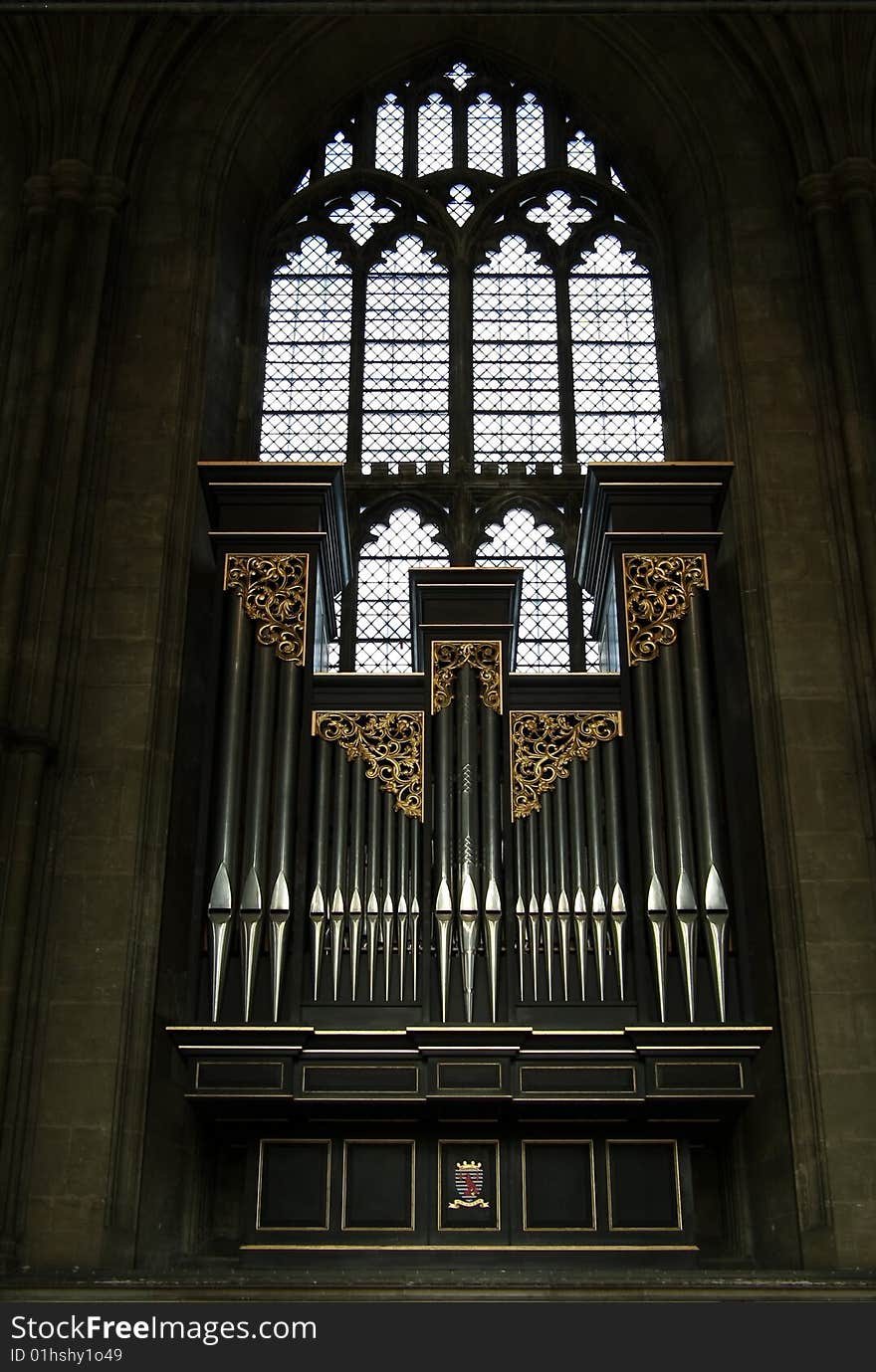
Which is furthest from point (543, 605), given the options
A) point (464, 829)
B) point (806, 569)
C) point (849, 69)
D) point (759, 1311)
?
point (759, 1311)

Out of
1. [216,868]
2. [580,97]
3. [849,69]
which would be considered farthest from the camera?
[580,97]

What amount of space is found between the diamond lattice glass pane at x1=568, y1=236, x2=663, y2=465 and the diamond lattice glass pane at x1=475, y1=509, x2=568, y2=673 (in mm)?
951

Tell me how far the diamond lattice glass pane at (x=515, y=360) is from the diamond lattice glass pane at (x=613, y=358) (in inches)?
9.7

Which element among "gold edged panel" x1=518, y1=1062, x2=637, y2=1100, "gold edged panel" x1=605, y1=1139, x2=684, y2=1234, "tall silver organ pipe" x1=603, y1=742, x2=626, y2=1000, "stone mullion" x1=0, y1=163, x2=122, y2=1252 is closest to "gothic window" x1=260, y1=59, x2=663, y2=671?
"stone mullion" x1=0, y1=163, x2=122, y2=1252

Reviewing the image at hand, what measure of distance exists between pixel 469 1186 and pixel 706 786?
3083mm

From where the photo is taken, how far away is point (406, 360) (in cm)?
1588

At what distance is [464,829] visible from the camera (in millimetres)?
11812

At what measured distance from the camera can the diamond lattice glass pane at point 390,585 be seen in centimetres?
1445

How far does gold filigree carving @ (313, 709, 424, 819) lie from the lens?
12.0 m

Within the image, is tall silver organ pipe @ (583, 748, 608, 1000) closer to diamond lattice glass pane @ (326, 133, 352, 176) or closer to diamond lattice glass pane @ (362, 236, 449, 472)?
diamond lattice glass pane @ (362, 236, 449, 472)

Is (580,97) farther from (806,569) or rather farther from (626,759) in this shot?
(626,759)

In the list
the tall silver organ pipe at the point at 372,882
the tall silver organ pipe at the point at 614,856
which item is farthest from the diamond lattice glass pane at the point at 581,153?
the tall silver organ pipe at the point at 372,882

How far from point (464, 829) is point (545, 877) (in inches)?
24.7

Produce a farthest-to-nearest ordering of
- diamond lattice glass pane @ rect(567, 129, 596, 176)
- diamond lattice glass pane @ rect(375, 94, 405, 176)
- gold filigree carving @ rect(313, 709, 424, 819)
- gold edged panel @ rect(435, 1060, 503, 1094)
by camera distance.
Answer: diamond lattice glass pane @ rect(375, 94, 405, 176) < diamond lattice glass pane @ rect(567, 129, 596, 176) < gold filigree carving @ rect(313, 709, 424, 819) < gold edged panel @ rect(435, 1060, 503, 1094)
